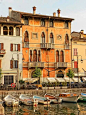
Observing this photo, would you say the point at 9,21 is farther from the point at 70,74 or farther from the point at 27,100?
the point at 27,100

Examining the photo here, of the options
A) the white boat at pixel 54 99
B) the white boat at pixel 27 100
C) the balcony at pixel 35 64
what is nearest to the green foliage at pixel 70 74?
the balcony at pixel 35 64

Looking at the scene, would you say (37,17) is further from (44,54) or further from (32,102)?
(32,102)

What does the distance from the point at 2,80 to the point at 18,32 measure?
10.8 meters

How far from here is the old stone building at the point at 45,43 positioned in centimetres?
5544

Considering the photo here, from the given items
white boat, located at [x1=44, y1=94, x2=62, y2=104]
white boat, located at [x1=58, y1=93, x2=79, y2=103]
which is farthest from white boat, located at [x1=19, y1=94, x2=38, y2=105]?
white boat, located at [x1=58, y1=93, x2=79, y2=103]

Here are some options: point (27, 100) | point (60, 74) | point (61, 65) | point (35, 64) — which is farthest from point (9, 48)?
point (27, 100)

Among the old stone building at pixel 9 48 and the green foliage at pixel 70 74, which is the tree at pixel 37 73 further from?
the green foliage at pixel 70 74

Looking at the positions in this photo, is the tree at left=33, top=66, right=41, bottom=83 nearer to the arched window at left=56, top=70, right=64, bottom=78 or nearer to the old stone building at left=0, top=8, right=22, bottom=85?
the old stone building at left=0, top=8, right=22, bottom=85

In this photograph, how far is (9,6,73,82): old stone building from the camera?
55.4 m

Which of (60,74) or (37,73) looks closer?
(37,73)

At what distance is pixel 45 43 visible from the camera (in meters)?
56.4

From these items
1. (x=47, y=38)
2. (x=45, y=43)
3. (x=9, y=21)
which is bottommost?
(x=45, y=43)

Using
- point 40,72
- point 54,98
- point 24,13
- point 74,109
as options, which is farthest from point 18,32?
point 74,109

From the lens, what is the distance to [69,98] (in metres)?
43.4
